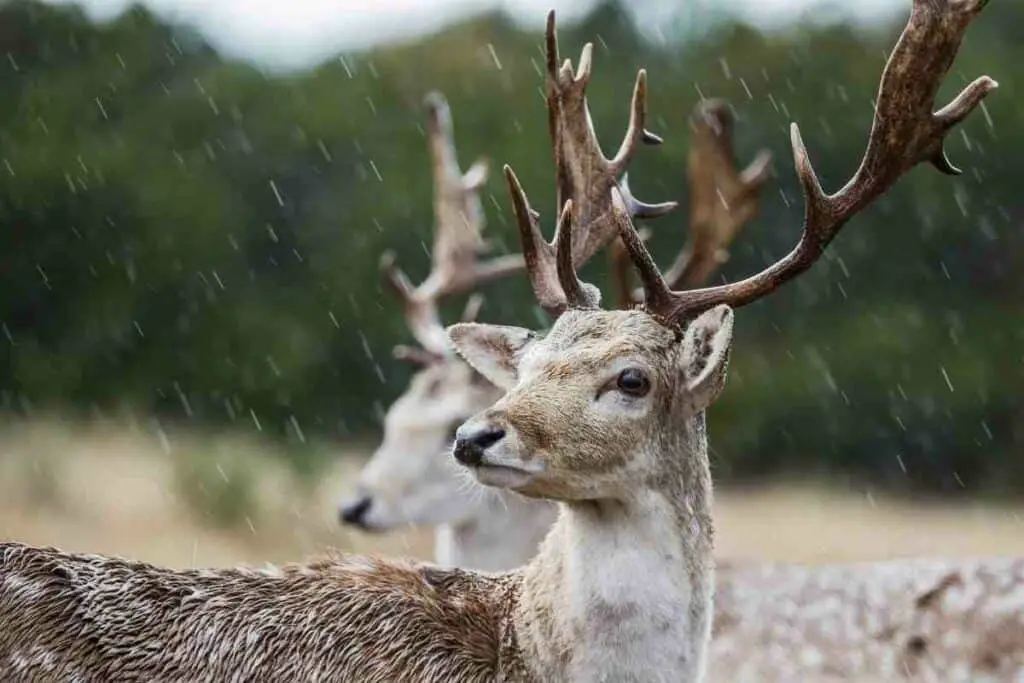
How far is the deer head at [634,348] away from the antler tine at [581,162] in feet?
1.11

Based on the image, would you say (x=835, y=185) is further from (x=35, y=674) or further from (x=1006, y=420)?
(x=35, y=674)

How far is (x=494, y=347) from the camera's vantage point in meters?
4.55

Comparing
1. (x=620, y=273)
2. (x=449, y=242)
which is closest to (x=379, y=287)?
(x=449, y=242)

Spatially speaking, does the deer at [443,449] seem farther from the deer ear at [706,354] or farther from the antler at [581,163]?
the deer ear at [706,354]

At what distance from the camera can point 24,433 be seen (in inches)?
576

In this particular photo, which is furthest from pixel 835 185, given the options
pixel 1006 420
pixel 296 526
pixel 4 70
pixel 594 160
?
pixel 594 160

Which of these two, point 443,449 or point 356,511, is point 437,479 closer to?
point 443,449

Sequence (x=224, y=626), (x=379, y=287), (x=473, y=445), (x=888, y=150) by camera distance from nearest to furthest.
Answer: (x=473, y=445) < (x=224, y=626) < (x=888, y=150) < (x=379, y=287)

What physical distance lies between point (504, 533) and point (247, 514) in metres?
6.10

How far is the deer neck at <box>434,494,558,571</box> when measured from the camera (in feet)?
24.2

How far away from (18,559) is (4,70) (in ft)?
45.4

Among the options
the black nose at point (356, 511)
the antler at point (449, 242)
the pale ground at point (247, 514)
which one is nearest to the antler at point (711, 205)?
the antler at point (449, 242)

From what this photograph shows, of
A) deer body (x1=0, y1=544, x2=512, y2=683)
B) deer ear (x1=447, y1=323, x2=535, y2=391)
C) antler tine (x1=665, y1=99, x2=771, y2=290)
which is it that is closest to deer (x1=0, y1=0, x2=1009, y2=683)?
deer body (x1=0, y1=544, x2=512, y2=683)

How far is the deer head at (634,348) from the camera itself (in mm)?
3881
